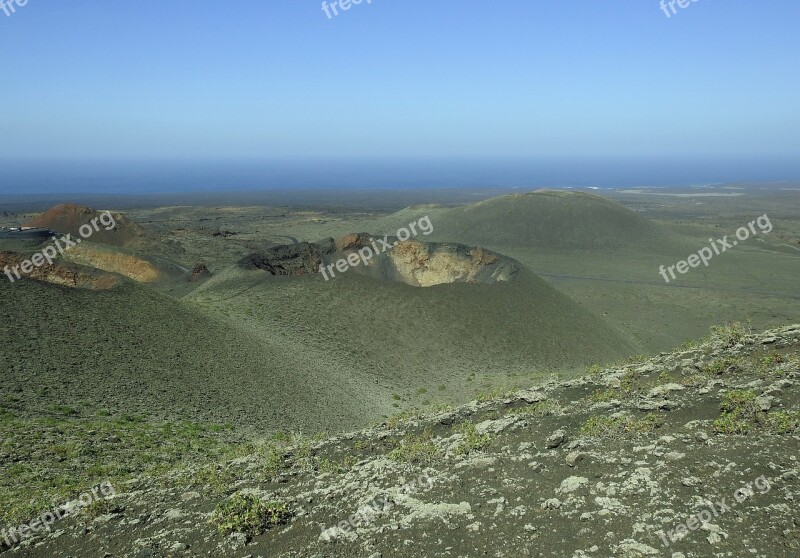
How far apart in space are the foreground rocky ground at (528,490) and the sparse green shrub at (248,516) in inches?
0.8

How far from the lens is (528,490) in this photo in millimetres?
8047

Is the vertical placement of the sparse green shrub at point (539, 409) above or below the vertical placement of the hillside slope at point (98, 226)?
below


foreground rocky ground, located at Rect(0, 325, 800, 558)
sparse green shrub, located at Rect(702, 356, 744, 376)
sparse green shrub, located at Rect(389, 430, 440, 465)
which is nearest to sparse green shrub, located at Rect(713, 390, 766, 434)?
foreground rocky ground, located at Rect(0, 325, 800, 558)

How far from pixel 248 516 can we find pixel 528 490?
3.79m

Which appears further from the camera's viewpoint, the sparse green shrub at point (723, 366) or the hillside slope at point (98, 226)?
the hillside slope at point (98, 226)

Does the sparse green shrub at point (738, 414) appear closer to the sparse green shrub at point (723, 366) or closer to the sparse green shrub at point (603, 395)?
the sparse green shrub at point (723, 366)

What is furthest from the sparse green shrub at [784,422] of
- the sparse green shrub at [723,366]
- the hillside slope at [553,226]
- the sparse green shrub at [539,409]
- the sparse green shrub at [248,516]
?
the hillside slope at [553,226]

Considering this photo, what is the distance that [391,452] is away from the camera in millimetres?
10859

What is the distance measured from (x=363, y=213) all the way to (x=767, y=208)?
91.5 metres

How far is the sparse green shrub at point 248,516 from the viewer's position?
808 centimetres

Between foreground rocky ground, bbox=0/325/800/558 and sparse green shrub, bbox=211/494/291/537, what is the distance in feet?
0.07

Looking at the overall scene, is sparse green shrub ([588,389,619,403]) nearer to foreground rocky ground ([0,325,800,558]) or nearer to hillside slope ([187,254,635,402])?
foreground rocky ground ([0,325,800,558])

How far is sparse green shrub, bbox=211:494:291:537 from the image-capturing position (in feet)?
26.5

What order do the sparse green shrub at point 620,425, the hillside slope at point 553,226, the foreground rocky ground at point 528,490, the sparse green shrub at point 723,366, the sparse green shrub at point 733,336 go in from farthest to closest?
1. the hillside slope at point 553,226
2. the sparse green shrub at point 733,336
3. the sparse green shrub at point 723,366
4. the sparse green shrub at point 620,425
5. the foreground rocky ground at point 528,490
